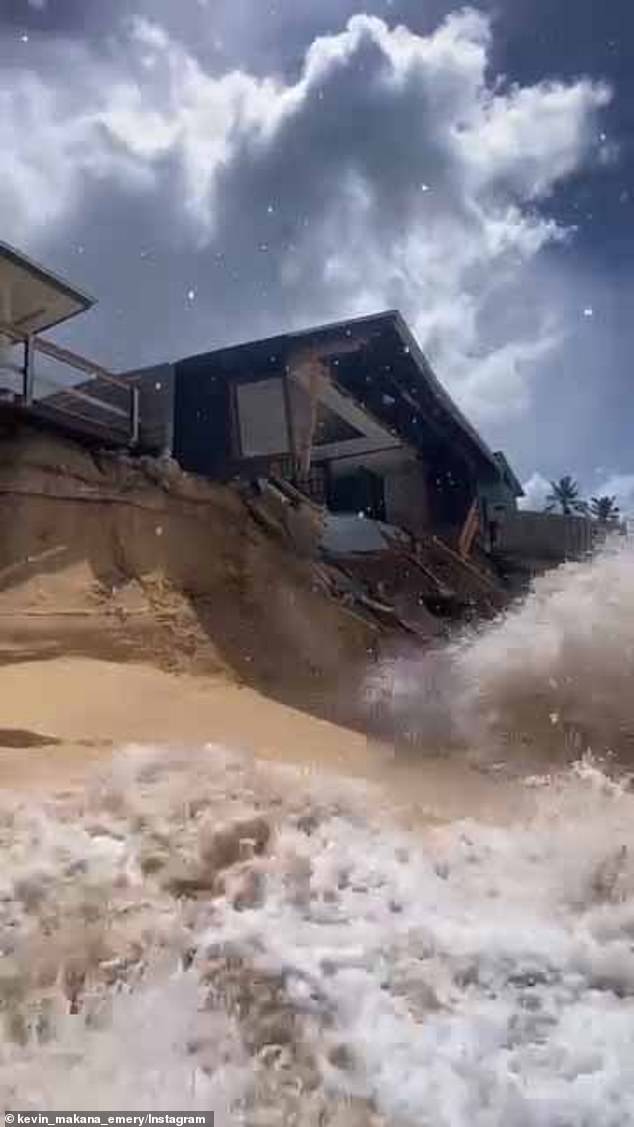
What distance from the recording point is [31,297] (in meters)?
10.4

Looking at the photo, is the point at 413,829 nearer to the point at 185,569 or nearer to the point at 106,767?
the point at 106,767

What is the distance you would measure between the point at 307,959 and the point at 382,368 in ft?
44.5

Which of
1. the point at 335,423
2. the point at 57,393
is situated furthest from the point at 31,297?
the point at 335,423

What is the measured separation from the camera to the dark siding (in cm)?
1472

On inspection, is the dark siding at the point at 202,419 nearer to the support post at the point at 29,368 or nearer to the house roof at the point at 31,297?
the house roof at the point at 31,297

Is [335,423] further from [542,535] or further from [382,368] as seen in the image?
[542,535]

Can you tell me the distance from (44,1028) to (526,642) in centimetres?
A: 670

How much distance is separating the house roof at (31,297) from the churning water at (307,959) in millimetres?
7352

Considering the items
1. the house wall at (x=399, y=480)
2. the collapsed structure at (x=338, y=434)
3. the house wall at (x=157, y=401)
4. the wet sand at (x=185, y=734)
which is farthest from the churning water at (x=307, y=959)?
the house wall at (x=399, y=480)

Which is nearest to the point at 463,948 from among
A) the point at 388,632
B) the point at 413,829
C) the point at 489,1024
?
the point at 489,1024

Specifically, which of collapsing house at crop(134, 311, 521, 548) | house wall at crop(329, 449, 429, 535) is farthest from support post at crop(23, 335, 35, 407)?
house wall at crop(329, 449, 429, 535)

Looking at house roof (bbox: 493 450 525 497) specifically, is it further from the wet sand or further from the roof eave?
the wet sand

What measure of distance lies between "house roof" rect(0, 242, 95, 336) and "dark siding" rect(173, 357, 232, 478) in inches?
159

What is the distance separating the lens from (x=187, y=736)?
571cm
